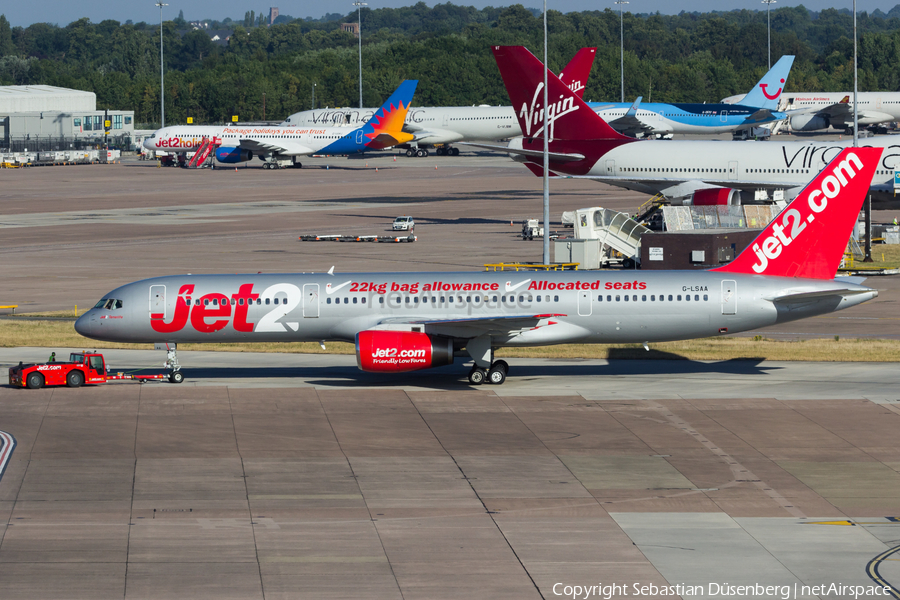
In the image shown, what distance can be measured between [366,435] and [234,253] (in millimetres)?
42271

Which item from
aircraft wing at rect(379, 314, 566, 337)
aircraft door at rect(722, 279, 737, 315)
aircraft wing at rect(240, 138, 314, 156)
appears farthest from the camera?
aircraft wing at rect(240, 138, 314, 156)

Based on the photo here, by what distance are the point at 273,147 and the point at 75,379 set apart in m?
112

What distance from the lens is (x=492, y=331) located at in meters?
37.4

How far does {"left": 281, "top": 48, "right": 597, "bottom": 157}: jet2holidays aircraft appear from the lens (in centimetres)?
15750

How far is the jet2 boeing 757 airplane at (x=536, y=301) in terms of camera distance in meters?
37.5

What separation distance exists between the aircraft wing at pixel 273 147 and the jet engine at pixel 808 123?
84.7 meters

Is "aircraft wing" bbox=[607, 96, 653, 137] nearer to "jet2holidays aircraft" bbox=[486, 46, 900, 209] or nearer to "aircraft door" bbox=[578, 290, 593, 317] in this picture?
"jet2holidays aircraft" bbox=[486, 46, 900, 209]

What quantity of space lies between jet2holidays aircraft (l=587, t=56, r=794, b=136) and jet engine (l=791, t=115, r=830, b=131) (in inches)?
945

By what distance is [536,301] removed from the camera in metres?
38.0

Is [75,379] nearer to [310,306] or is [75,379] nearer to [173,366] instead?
[173,366]

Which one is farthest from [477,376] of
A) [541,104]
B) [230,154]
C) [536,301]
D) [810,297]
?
[230,154]

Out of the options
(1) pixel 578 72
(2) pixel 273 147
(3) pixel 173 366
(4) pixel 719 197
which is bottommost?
(3) pixel 173 366

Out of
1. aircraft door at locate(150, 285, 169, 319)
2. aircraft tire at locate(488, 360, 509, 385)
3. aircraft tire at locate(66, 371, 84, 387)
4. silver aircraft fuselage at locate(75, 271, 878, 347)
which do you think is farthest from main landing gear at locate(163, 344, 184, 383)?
aircraft tire at locate(488, 360, 509, 385)

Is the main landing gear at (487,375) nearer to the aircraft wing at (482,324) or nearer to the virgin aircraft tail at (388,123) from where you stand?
the aircraft wing at (482,324)
